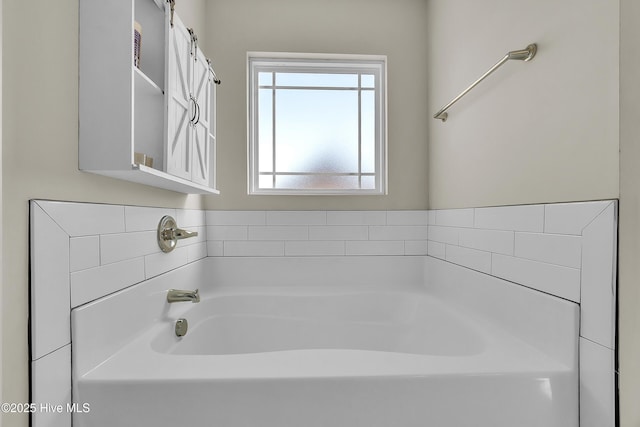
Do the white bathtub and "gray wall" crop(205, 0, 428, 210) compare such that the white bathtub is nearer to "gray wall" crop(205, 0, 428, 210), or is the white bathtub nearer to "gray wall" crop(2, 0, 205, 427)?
"gray wall" crop(2, 0, 205, 427)

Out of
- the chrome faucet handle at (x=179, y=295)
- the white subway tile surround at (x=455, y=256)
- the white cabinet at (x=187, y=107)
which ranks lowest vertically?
the chrome faucet handle at (x=179, y=295)

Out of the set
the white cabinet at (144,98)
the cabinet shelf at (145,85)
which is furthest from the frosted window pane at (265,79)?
the cabinet shelf at (145,85)

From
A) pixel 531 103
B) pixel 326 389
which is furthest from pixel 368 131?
pixel 326 389

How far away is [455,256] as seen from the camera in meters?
1.74

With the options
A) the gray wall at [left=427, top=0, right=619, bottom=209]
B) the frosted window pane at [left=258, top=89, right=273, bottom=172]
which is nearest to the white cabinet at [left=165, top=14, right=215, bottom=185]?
the frosted window pane at [left=258, top=89, right=273, bottom=172]

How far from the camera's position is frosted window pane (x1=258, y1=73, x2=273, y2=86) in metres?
2.19

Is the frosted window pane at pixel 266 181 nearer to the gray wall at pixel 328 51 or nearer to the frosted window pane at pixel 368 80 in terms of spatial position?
the gray wall at pixel 328 51

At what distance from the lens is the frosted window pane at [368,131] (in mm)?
2229

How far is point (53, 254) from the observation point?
844 mm

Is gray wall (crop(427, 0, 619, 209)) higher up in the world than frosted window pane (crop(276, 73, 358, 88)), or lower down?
lower down

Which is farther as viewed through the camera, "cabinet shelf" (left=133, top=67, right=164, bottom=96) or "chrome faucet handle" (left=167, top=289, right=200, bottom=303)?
"chrome faucet handle" (left=167, top=289, right=200, bottom=303)

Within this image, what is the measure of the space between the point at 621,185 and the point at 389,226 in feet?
4.38

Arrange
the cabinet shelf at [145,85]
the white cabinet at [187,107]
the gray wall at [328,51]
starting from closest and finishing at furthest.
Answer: the cabinet shelf at [145,85] → the white cabinet at [187,107] → the gray wall at [328,51]

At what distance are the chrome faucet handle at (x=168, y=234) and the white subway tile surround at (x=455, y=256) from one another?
0.11ft
